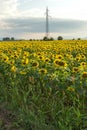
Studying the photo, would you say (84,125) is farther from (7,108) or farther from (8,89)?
(8,89)

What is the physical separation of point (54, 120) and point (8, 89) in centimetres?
250

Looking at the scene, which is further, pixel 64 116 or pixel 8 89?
pixel 8 89

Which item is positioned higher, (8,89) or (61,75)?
(61,75)

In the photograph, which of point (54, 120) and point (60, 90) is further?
point (60, 90)

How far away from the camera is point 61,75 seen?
22.7ft

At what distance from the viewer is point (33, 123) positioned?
5945mm

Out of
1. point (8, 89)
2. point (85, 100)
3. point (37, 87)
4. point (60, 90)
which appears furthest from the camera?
point (8, 89)

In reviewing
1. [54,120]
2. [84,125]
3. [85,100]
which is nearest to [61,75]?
[85,100]

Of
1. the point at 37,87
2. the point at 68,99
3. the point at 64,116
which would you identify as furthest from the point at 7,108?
the point at 64,116

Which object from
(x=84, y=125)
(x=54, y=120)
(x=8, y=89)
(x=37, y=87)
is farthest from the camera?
(x=8, y=89)

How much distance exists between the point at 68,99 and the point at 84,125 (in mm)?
1280

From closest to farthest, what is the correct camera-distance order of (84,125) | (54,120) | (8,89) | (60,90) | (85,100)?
(84,125) → (54,120) → (85,100) → (60,90) → (8,89)

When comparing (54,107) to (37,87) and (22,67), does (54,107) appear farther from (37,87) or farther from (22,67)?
(22,67)

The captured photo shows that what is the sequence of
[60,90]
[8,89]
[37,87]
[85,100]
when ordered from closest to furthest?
[85,100], [60,90], [37,87], [8,89]
